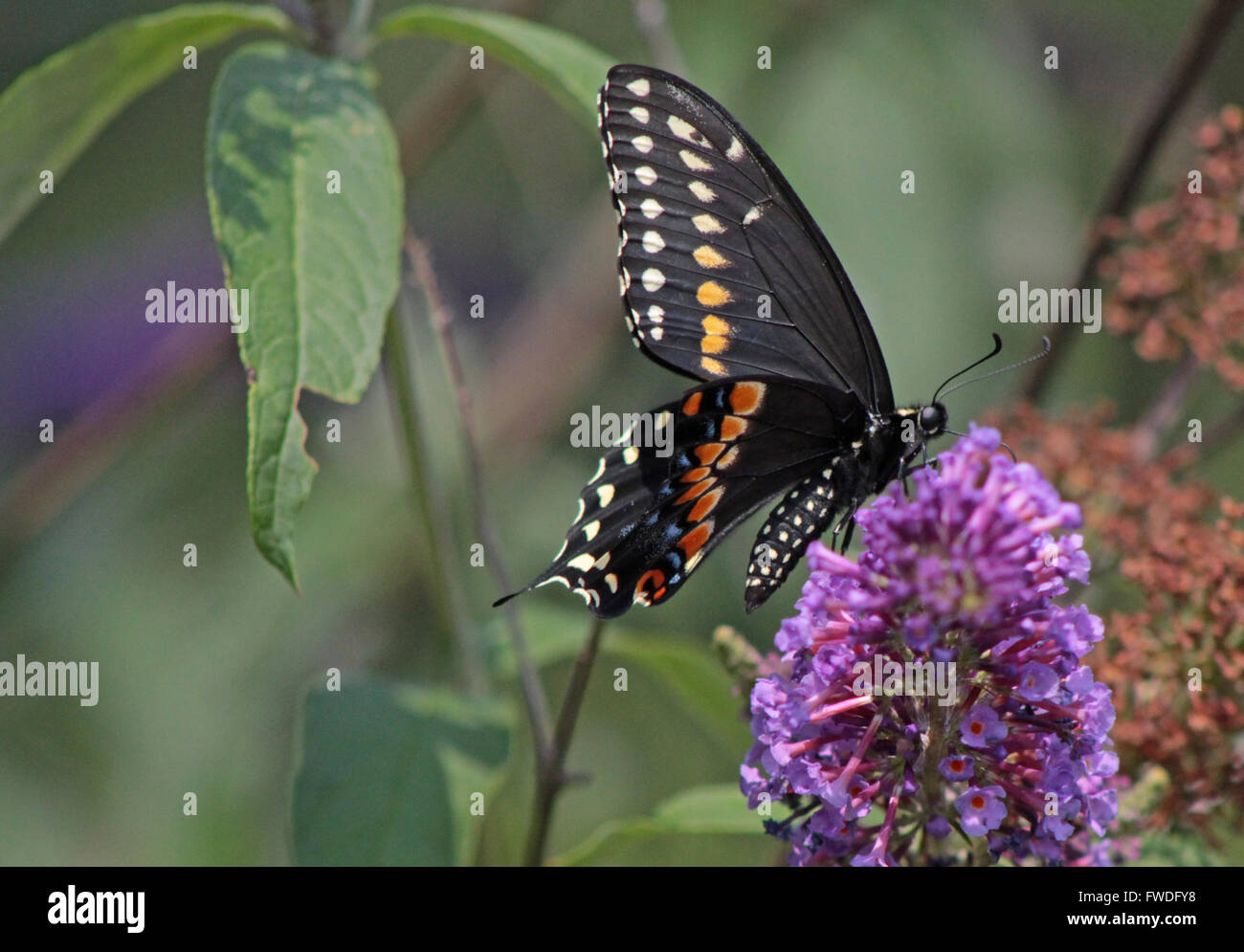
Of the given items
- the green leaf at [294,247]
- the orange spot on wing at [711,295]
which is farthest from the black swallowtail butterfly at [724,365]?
the green leaf at [294,247]

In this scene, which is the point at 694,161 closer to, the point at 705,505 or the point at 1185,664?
the point at 705,505

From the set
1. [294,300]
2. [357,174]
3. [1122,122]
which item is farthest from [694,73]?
[294,300]

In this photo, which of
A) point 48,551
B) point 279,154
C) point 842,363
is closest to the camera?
point 279,154

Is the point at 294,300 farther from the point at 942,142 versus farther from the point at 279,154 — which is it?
the point at 942,142

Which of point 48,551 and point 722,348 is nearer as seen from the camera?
point 722,348

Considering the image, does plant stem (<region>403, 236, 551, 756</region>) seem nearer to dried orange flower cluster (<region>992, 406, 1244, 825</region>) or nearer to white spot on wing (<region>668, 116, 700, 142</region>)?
white spot on wing (<region>668, 116, 700, 142</region>)

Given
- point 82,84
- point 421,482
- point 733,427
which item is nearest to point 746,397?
point 733,427
